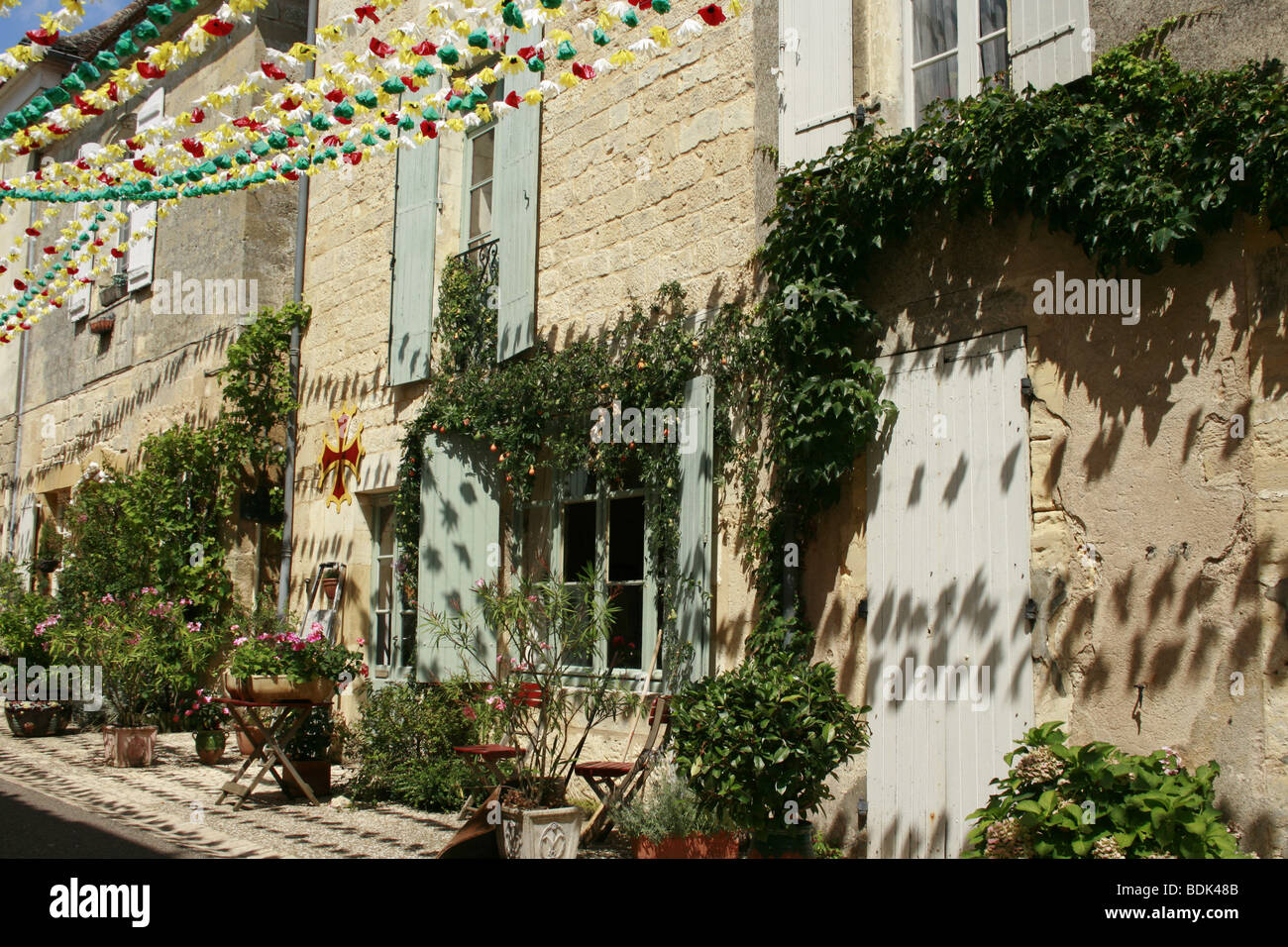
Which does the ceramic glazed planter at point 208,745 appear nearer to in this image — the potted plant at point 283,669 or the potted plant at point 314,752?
the potted plant at point 314,752

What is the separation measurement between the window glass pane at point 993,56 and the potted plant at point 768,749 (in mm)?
2762

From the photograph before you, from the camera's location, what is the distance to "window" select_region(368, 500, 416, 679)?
26.5ft

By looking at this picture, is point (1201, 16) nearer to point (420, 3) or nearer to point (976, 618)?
point (976, 618)

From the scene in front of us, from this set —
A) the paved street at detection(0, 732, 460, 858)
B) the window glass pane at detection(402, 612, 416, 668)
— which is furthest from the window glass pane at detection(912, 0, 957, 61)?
the window glass pane at detection(402, 612, 416, 668)

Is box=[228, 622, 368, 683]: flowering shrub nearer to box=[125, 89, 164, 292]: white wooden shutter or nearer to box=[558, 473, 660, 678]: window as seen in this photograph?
box=[558, 473, 660, 678]: window

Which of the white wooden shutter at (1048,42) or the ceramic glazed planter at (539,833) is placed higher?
the white wooden shutter at (1048,42)

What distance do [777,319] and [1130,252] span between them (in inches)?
67.5

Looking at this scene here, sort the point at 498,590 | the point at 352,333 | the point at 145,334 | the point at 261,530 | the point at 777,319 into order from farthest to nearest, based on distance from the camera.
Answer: the point at 145,334 → the point at 261,530 → the point at 352,333 → the point at 498,590 → the point at 777,319

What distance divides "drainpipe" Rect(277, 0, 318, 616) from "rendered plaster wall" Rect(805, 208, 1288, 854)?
6.24 meters

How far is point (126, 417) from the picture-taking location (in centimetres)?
1174

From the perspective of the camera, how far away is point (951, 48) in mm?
5406

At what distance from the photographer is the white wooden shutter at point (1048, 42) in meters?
4.63

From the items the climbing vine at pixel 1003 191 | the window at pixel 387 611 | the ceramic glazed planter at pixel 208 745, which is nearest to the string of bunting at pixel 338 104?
the climbing vine at pixel 1003 191
